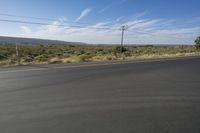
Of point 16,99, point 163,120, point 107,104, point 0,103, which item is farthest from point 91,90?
point 163,120

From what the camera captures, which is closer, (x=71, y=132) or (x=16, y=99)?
(x=71, y=132)

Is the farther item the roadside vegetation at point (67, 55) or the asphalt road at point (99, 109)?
the roadside vegetation at point (67, 55)

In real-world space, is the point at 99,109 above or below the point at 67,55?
below

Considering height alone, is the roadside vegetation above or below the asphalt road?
Result: above

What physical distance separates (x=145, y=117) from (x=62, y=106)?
2.20m

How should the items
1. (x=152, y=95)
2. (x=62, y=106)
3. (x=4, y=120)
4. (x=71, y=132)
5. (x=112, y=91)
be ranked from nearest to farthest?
(x=71, y=132), (x=4, y=120), (x=62, y=106), (x=152, y=95), (x=112, y=91)

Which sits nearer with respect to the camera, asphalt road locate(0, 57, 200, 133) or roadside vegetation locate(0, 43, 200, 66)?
asphalt road locate(0, 57, 200, 133)

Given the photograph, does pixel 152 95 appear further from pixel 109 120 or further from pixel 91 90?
pixel 109 120

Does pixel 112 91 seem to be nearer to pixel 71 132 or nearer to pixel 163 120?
pixel 163 120

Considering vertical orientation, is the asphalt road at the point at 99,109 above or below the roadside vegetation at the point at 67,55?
below

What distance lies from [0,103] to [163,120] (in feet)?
14.3

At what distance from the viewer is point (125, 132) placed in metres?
4.00

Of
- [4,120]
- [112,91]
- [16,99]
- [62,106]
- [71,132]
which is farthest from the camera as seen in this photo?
[112,91]

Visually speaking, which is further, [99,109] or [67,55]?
[67,55]
